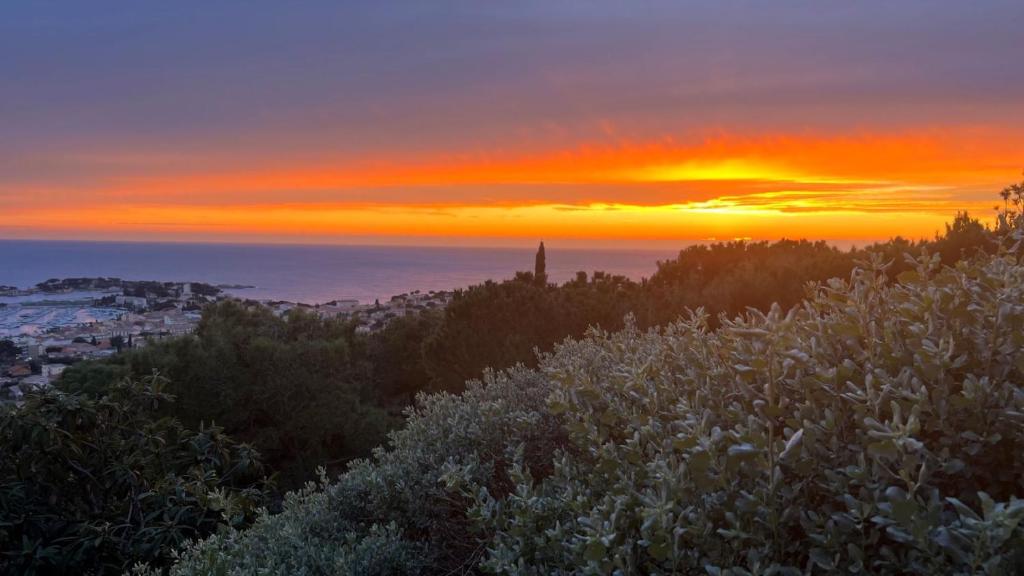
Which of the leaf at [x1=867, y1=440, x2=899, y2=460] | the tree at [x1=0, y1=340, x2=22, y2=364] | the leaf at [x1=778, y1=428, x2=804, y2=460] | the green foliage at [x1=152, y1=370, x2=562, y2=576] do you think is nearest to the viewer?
the leaf at [x1=867, y1=440, x2=899, y2=460]

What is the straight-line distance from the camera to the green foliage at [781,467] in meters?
1.85

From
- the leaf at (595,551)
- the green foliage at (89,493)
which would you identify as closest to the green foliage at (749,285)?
the green foliage at (89,493)

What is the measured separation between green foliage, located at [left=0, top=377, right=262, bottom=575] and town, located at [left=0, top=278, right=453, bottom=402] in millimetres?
5320

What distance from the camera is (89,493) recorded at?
600 cm

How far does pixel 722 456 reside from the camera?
2.11 m

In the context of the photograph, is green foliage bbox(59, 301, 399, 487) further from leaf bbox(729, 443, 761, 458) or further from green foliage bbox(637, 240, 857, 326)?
leaf bbox(729, 443, 761, 458)

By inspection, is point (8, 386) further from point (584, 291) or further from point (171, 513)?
point (584, 291)

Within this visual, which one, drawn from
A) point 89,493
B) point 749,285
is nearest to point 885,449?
point 89,493

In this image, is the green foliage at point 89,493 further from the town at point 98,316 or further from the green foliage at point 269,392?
the green foliage at point 269,392

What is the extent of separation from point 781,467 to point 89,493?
5.85 m

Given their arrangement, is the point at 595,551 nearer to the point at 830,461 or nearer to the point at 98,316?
the point at 830,461

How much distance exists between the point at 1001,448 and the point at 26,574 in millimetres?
6090

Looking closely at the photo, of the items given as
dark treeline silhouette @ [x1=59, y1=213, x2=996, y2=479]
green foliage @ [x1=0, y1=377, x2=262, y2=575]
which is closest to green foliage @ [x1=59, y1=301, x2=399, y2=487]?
dark treeline silhouette @ [x1=59, y1=213, x2=996, y2=479]

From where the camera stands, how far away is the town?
624 inches
